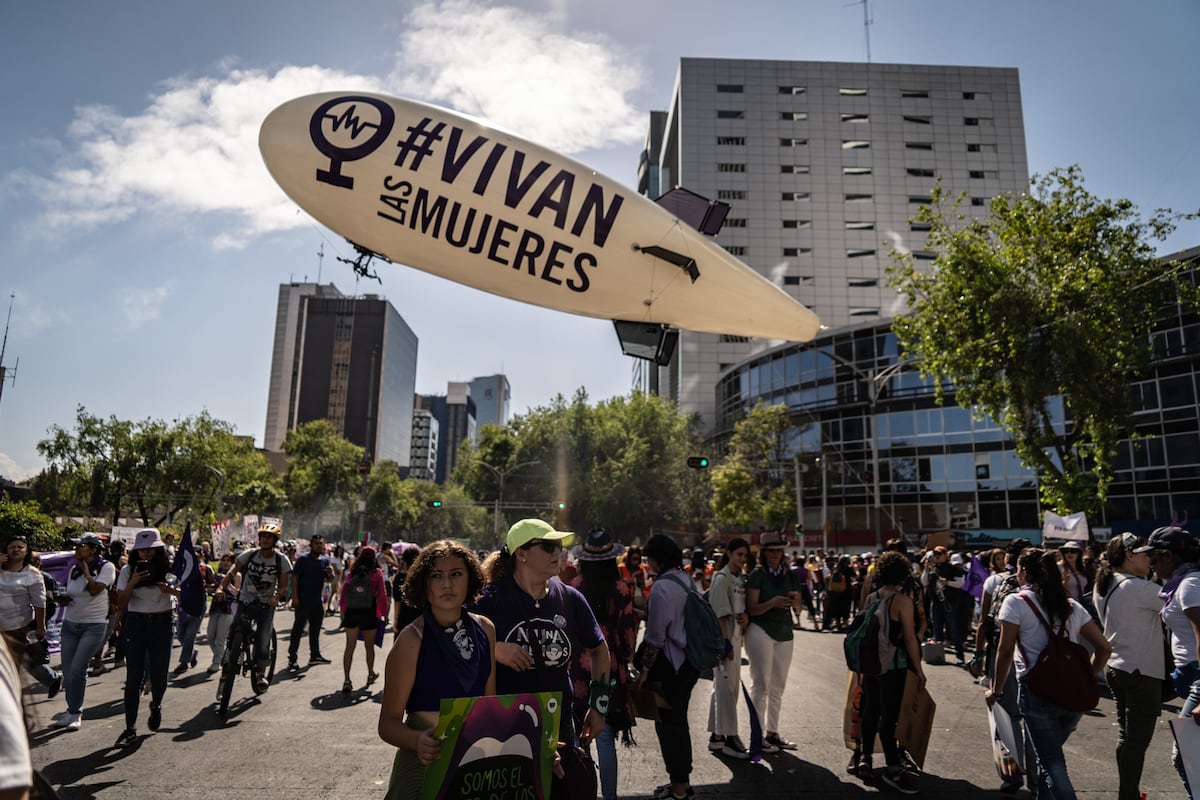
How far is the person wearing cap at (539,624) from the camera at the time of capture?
3607 mm

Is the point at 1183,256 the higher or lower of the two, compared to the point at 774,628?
higher

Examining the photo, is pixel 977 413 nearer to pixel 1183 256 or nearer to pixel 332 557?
pixel 1183 256

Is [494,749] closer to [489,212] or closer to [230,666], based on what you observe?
[489,212]

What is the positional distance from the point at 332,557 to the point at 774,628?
1533 centimetres

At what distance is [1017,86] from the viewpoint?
271 feet

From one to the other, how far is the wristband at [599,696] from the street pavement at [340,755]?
6.47 ft

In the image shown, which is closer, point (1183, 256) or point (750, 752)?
point (750, 752)

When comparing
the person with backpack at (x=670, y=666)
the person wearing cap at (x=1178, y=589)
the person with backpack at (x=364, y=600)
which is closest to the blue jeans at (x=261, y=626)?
the person with backpack at (x=364, y=600)

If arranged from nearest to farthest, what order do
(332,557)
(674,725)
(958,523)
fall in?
(674,725), (332,557), (958,523)

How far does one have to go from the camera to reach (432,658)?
3.07m

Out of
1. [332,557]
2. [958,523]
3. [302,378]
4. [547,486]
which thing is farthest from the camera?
[302,378]

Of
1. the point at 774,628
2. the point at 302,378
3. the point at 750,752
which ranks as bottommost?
the point at 750,752

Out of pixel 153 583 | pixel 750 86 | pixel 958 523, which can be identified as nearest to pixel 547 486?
pixel 958 523

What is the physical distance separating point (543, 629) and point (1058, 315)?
70.3 ft
